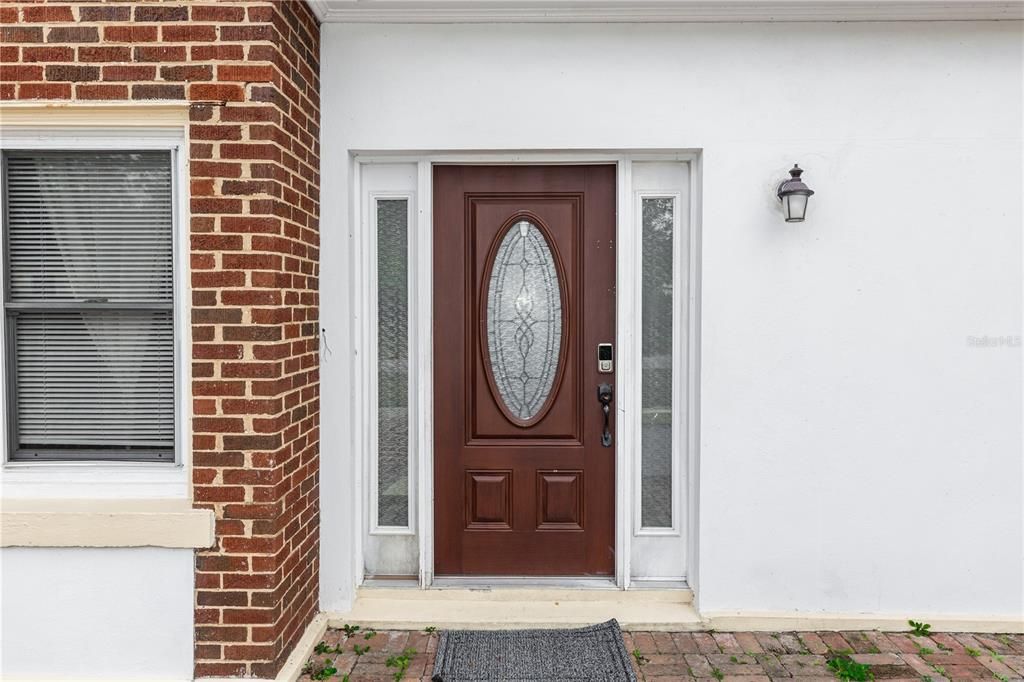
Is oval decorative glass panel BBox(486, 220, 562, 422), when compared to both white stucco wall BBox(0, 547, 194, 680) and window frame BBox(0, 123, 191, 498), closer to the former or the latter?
window frame BBox(0, 123, 191, 498)

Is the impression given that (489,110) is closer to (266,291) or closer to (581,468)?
(266,291)

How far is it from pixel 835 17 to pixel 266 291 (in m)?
2.91

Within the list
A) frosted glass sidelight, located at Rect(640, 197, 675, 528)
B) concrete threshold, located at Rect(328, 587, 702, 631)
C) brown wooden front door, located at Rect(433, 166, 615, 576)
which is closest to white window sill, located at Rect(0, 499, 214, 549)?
concrete threshold, located at Rect(328, 587, 702, 631)

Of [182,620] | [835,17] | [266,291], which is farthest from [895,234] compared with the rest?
[182,620]

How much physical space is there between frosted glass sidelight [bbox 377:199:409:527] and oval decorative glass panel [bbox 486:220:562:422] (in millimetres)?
465

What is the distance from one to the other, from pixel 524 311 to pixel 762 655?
1.98m

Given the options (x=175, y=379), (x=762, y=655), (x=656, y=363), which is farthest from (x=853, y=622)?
(x=175, y=379)

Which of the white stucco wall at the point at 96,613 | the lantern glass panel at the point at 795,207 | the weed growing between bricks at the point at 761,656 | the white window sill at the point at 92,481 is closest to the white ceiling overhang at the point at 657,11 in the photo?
the lantern glass panel at the point at 795,207

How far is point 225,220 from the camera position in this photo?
8.75 feet

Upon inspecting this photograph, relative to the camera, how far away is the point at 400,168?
3.39m

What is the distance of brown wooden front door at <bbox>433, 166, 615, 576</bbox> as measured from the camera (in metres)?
3.41

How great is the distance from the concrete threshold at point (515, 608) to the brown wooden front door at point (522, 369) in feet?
0.40

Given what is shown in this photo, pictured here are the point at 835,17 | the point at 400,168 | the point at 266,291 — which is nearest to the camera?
the point at 266,291

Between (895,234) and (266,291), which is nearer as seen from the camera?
(266,291)
